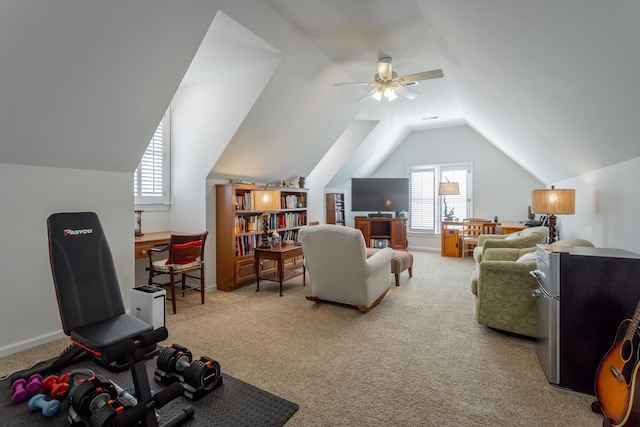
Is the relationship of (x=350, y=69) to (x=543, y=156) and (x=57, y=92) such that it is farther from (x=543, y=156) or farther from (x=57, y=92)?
(x=57, y=92)

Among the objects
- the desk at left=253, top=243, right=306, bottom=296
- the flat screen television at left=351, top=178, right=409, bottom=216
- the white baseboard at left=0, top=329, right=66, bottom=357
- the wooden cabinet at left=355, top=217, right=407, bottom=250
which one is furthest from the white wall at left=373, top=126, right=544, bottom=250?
the white baseboard at left=0, top=329, right=66, bottom=357

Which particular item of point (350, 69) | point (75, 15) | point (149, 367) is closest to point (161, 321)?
point (149, 367)

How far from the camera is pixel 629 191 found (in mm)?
2447

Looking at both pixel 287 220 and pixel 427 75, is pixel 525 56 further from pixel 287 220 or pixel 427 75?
pixel 287 220

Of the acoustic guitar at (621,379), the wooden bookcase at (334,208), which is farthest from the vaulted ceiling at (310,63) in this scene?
the wooden bookcase at (334,208)

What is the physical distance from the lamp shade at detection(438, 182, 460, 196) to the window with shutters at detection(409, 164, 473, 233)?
1.29 ft

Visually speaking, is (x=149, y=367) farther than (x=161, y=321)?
No

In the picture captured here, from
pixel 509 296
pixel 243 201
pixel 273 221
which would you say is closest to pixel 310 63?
pixel 243 201

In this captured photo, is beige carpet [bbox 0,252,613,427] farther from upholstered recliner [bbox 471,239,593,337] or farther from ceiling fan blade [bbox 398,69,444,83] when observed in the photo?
ceiling fan blade [bbox 398,69,444,83]

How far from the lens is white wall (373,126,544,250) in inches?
270

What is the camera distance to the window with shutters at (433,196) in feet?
24.3

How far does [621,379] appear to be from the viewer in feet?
5.12

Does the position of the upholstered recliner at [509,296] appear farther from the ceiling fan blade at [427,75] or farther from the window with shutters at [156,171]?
the window with shutters at [156,171]

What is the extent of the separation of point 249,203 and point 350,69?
250 cm
